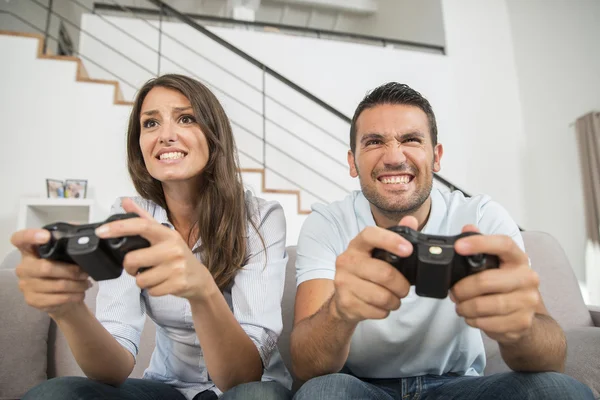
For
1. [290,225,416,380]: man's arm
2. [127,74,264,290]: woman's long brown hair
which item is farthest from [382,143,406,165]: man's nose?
[290,225,416,380]: man's arm

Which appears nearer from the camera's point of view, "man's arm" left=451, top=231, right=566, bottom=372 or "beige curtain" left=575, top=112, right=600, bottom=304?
"man's arm" left=451, top=231, right=566, bottom=372

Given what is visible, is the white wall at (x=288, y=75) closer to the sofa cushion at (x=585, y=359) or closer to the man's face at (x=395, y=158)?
the man's face at (x=395, y=158)

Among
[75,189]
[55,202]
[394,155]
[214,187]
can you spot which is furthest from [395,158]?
[75,189]

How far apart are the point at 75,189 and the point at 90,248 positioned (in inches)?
106

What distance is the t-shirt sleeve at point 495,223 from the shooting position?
1086mm

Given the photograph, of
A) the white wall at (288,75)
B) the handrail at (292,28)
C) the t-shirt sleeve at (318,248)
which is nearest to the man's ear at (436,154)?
the t-shirt sleeve at (318,248)

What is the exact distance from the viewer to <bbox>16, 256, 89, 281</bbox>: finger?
66 centimetres

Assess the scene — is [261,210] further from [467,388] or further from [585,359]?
[585,359]

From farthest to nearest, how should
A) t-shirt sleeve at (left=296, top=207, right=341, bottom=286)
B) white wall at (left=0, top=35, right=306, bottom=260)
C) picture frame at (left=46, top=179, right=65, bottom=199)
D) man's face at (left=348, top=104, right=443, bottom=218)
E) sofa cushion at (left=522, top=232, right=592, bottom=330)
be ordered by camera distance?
white wall at (left=0, top=35, right=306, bottom=260) → picture frame at (left=46, top=179, right=65, bottom=199) → sofa cushion at (left=522, top=232, right=592, bottom=330) → man's face at (left=348, top=104, right=443, bottom=218) → t-shirt sleeve at (left=296, top=207, right=341, bottom=286)

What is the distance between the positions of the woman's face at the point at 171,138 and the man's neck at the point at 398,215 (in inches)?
18.7

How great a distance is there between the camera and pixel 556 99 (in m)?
4.61

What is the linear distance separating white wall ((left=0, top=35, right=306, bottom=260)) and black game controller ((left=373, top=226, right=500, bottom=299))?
2.56 m

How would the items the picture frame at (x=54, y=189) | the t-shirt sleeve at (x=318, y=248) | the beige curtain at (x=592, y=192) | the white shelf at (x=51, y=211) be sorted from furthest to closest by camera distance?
the beige curtain at (x=592, y=192) < the picture frame at (x=54, y=189) < the white shelf at (x=51, y=211) < the t-shirt sleeve at (x=318, y=248)

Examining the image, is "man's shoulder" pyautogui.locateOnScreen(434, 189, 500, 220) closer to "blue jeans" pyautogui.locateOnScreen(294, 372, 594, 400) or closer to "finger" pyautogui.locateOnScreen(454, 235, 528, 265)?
"blue jeans" pyautogui.locateOnScreen(294, 372, 594, 400)
